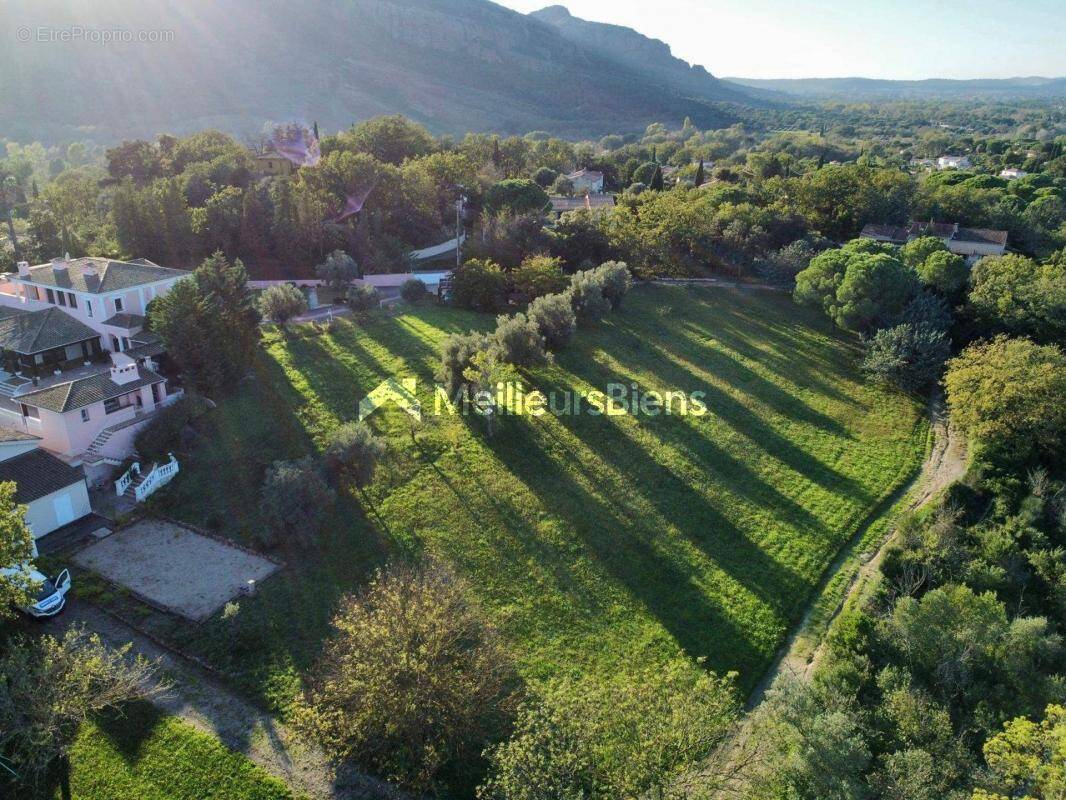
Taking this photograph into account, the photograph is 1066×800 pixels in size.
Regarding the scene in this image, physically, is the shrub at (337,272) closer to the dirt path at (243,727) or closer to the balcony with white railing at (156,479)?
the balcony with white railing at (156,479)

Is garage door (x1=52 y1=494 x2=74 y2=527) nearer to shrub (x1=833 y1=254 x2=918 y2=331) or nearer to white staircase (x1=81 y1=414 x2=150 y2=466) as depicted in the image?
white staircase (x1=81 y1=414 x2=150 y2=466)

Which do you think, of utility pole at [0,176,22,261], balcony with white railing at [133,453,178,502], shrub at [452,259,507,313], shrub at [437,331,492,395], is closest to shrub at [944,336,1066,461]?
shrub at [437,331,492,395]

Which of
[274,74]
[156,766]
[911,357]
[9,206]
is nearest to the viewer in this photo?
[156,766]

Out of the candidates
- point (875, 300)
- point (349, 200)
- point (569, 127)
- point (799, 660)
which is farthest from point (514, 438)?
point (569, 127)

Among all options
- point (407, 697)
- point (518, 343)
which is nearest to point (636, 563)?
point (407, 697)

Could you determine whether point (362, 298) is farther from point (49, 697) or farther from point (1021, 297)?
point (1021, 297)
